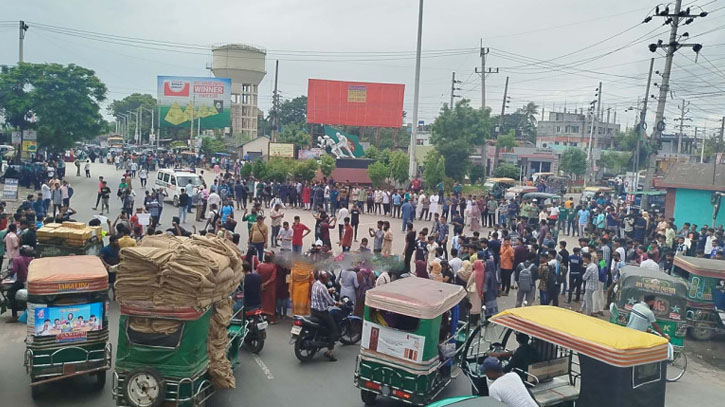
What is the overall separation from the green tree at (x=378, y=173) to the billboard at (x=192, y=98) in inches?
1541

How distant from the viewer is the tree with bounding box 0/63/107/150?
119 ft

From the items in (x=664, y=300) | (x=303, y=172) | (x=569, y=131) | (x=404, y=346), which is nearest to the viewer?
(x=404, y=346)

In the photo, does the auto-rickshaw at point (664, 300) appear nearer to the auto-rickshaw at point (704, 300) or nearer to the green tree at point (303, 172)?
the auto-rickshaw at point (704, 300)

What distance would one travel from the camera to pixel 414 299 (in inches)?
333

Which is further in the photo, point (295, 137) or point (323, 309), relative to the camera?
point (295, 137)

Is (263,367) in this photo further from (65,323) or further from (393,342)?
(65,323)

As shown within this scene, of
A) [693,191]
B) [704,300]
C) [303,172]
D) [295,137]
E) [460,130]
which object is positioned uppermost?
[460,130]

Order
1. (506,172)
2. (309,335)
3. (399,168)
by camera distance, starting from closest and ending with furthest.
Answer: (309,335) < (399,168) < (506,172)

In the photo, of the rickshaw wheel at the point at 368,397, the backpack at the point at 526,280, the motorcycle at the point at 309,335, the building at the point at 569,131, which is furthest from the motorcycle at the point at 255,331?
the building at the point at 569,131

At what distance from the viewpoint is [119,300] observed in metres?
7.39

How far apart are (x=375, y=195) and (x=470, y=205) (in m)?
5.11

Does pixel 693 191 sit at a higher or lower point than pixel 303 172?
higher

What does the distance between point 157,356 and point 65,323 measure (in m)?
1.65

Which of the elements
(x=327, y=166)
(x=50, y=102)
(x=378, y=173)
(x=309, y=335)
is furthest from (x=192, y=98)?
(x=309, y=335)
